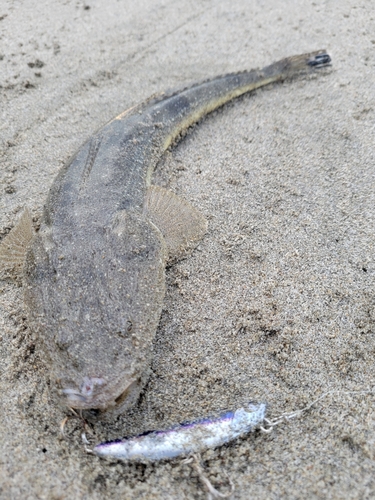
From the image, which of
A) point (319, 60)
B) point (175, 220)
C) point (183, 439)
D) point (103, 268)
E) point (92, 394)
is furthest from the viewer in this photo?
point (319, 60)

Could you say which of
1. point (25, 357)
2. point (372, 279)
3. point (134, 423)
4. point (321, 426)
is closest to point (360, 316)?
point (372, 279)

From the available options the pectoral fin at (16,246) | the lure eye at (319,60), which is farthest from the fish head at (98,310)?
the lure eye at (319,60)

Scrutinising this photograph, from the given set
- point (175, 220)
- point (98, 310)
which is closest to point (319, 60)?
point (175, 220)

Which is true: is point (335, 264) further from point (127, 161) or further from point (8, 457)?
point (8, 457)

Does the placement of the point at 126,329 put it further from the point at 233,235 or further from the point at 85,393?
the point at 233,235

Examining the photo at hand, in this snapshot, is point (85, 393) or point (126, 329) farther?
point (126, 329)

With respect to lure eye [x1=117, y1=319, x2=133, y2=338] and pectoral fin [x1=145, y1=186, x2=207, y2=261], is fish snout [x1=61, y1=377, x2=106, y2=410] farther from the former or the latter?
pectoral fin [x1=145, y1=186, x2=207, y2=261]

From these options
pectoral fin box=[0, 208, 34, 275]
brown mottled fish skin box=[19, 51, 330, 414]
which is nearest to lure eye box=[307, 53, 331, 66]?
brown mottled fish skin box=[19, 51, 330, 414]
